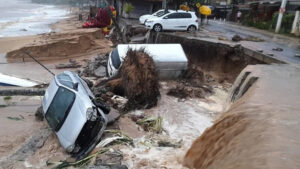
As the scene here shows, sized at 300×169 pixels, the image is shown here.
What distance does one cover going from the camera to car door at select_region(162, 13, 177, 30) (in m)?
22.2

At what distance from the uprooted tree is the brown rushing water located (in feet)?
12.7

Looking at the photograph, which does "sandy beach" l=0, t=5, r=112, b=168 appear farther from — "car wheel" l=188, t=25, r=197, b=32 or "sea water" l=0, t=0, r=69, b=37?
"sea water" l=0, t=0, r=69, b=37

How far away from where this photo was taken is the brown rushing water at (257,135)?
397 centimetres

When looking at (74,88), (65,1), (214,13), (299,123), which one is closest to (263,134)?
(299,123)

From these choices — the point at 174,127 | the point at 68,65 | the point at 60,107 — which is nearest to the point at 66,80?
the point at 60,107

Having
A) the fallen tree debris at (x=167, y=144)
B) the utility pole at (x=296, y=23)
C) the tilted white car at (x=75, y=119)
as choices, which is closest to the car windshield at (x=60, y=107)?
the tilted white car at (x=75, y=119)

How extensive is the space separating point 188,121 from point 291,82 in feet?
11.2

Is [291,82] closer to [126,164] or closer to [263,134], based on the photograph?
[263,134]

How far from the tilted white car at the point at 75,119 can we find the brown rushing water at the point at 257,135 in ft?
8.41

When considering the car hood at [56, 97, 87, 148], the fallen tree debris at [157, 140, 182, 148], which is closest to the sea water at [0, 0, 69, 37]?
the car hood at [56, 97, 87, 148]

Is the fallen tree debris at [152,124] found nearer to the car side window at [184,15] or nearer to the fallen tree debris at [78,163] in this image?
the fallen tree debris at [78,163]

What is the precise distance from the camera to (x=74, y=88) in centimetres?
832

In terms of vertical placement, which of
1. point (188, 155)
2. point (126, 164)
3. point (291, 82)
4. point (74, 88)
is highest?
point (291, 82)

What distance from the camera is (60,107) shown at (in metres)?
8.11
